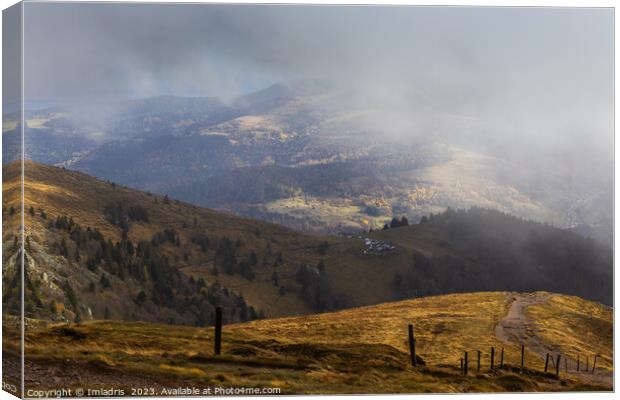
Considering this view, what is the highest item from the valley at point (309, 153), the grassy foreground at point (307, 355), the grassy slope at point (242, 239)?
the valley at point (309, 153)

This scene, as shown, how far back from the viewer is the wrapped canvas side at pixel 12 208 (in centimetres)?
4006

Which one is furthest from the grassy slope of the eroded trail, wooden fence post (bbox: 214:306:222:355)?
the eroded trail

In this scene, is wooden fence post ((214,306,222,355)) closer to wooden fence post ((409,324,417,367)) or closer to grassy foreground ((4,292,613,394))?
grassy foreground ((4,292,613,394))

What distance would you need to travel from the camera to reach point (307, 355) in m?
43.8

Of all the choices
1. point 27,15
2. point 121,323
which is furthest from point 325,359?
point 27,15

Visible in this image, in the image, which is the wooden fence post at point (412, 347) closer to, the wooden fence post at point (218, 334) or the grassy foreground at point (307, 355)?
the grassy foreground at point (307, 355)

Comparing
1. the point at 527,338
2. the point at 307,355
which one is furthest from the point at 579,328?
the point at 307,355

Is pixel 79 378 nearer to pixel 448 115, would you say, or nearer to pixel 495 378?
pixel 495 378

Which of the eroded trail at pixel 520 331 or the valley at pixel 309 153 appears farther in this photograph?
the valley at pixel 309 153

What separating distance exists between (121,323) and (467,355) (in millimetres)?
15932

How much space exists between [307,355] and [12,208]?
13930 mm

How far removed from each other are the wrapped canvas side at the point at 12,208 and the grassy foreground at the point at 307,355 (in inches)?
16.7

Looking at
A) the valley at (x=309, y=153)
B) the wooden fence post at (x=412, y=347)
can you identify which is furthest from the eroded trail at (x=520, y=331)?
the valley at (x=309, y=153)

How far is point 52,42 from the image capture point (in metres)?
43.0
